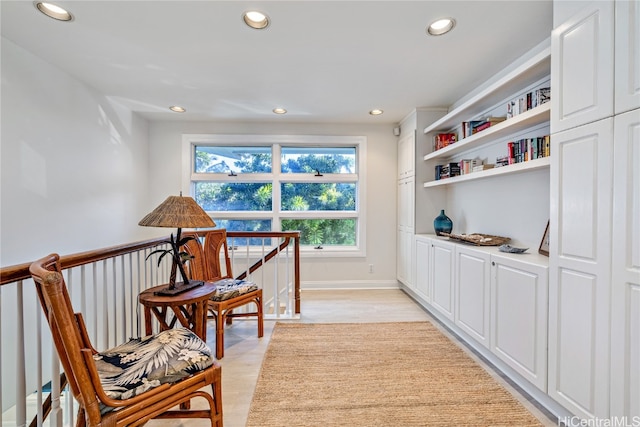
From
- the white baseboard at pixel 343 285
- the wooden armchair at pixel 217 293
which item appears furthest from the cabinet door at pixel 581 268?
the white baseboard at pixel 343 285

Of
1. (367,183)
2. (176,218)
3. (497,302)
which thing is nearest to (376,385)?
(497,302)

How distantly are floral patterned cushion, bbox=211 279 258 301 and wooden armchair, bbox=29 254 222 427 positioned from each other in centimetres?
86

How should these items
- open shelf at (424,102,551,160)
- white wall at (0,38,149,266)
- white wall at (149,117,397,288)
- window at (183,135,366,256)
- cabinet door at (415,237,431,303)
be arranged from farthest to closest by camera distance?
window at (183,135,366,256)
white wall at (149,117,397,288)
cabinet door at (415,237,431,303)
white wall at (0,38,149,266)
open shelf at (424,102,551,160)

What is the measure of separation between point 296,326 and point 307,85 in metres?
2.54

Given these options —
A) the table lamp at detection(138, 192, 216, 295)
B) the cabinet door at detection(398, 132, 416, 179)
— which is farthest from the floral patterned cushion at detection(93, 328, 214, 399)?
the cabinet door at detection(398, 132, 416, 179)

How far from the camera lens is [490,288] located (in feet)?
7.07

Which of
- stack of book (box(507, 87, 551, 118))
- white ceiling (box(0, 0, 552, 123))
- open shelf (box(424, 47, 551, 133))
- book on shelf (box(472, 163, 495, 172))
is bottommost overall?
book on shelf (box(472, 163, 495, 172))

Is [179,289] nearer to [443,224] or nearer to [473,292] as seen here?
[473,292]

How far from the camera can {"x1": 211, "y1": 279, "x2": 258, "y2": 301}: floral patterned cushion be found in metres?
2.44

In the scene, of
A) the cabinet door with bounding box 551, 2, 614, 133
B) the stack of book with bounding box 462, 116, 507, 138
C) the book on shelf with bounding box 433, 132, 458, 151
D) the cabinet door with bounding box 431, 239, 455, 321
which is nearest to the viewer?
the cabinet door with bounding box 551, 2, 614, 133

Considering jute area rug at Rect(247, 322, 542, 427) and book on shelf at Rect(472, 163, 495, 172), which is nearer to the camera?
jute area rug at Rect(247, 322, 542, 427)

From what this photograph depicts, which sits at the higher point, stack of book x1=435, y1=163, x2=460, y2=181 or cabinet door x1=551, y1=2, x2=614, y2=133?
cabinet door x1=551, y1=2, x2=614, y2=133

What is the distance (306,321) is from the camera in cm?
310

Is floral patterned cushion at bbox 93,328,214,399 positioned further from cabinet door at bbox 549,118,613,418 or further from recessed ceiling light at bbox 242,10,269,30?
recessed ceiling light at bbox 242,10,269,30
